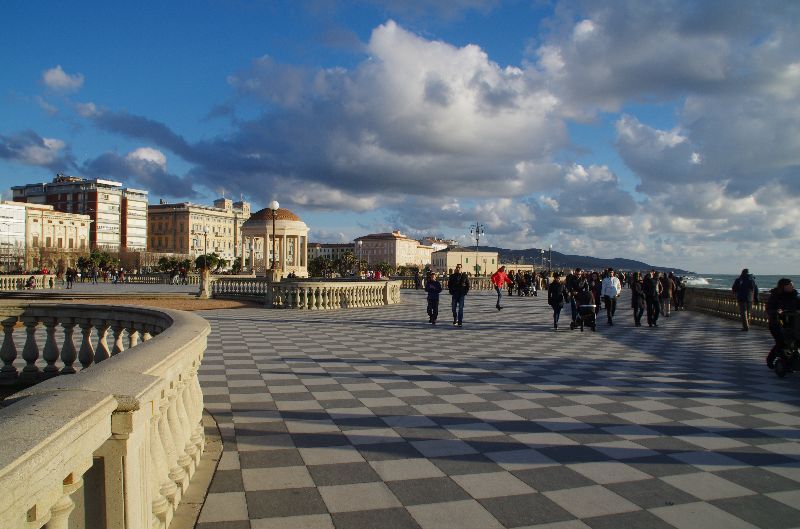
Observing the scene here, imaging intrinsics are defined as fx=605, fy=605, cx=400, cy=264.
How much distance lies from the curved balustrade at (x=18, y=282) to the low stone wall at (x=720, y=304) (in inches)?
1470

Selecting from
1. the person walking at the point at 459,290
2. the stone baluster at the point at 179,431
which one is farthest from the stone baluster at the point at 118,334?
the person walking at the point at 459,290

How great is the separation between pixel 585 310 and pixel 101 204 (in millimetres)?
132272

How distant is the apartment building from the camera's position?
5049 inches

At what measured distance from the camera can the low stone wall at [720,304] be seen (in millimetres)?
18734

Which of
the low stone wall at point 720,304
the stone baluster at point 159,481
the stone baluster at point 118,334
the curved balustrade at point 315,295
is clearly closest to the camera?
the stone baluster at point 159,481

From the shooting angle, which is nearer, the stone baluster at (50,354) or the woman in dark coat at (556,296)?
the stone baluster at (50,354)

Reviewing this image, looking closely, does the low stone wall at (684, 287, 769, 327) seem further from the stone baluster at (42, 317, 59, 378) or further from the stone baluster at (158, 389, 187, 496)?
the stone baluster at (158, 389, 187, 496)

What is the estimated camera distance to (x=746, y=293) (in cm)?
1738

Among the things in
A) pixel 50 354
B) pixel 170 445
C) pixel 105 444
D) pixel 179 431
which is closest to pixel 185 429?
pixel 179 431

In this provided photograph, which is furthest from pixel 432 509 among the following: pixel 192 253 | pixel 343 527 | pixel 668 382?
pixel 192 253

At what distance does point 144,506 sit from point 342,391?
4.94 meters

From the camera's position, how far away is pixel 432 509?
153 inches

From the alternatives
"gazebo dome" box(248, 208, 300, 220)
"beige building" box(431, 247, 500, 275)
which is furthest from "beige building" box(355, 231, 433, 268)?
"gazebo dome" box(248, 208, 300, 220)

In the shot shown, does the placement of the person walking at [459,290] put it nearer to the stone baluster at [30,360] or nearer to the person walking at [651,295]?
the person walking at [651,295]
